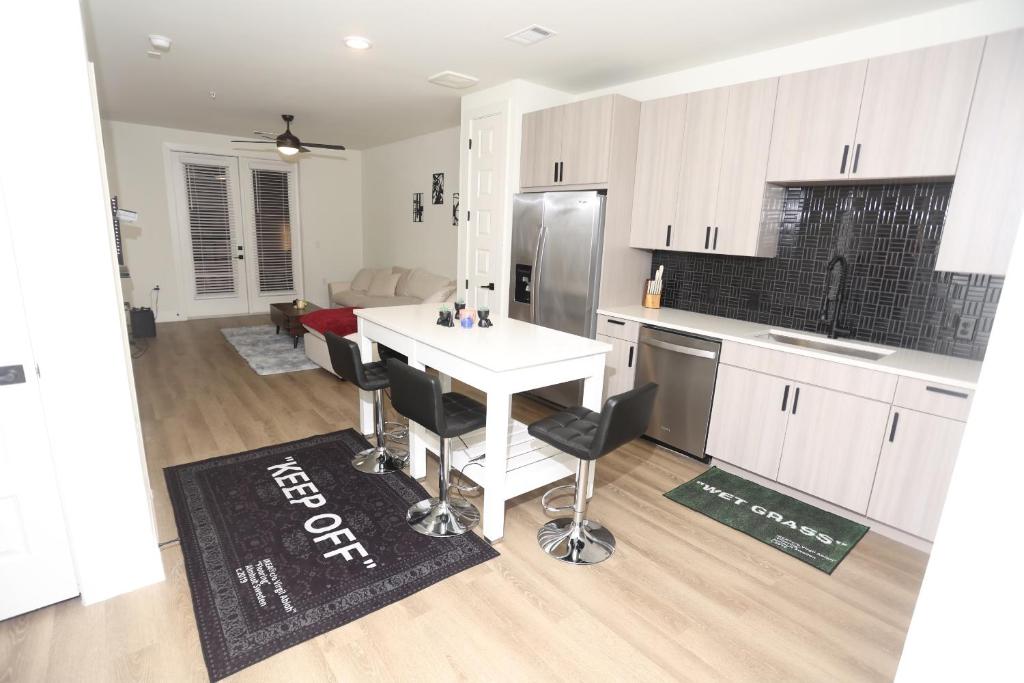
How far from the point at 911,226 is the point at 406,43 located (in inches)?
135

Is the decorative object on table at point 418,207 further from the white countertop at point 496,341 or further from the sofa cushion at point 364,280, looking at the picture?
the white countertop at point 496,341

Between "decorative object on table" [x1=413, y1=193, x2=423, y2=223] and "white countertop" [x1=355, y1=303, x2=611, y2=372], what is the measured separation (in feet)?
13.9

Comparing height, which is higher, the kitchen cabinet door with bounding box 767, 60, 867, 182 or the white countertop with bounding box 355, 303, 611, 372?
the kitchen cabinet door with bounding box 767, 60, 867, 182

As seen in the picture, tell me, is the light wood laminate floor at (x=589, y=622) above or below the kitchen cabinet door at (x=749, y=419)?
below

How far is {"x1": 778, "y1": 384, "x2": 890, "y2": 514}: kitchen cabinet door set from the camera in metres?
2.71

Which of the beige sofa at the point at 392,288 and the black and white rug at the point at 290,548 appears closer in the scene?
the black and white rug at the point at 290,548

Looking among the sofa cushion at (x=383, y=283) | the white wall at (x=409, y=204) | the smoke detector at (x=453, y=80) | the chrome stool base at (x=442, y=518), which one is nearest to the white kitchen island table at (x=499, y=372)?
the chrome stool base at (x=442, y=518)

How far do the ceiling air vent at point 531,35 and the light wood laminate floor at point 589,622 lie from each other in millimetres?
2915

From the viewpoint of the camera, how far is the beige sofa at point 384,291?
17.8ft

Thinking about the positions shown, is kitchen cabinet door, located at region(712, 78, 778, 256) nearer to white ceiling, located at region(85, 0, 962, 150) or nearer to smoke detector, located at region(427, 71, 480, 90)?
white ceiling, located at region(85, 0, 962, 150)

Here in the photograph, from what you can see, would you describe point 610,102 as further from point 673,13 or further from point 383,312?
point 383,312

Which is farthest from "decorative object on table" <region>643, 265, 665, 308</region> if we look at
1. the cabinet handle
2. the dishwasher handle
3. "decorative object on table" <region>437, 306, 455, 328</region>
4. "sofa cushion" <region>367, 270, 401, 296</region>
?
"sofa cushion" <region>367, 270, 401, 296</region>

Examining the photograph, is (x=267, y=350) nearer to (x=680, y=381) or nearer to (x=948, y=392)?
(x=680, y=381)

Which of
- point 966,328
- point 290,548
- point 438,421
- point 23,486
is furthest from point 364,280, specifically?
point 966,328
